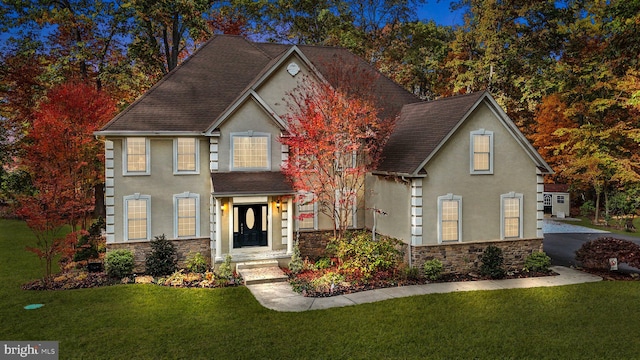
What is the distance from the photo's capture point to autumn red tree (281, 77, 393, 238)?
17016 mm

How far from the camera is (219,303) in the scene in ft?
46.3

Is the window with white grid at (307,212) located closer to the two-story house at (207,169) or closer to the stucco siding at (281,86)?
the two-story house at (207,169)

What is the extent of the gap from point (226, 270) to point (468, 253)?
1016 centimetres

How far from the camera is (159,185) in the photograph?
1828cm

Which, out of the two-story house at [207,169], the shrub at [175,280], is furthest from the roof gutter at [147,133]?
the shrub at [175,280]

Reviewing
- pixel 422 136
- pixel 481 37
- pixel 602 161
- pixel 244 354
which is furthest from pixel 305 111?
pixel 602 161

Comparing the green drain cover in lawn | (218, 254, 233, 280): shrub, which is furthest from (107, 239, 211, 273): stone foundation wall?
the green drain cover in lawn

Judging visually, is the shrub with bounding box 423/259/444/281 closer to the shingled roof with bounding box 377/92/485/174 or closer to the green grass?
the green grass

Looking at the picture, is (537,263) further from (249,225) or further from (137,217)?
(137,217)

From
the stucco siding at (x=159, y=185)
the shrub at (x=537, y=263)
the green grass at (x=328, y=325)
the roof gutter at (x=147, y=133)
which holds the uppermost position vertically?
the roof gutter at (x=147, y=133)

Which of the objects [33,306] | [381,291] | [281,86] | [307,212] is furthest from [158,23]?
[381,291]

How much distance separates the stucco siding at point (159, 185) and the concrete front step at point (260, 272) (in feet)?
8.21

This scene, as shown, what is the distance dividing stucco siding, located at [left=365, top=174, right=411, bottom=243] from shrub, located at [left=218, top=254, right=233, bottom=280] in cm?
713

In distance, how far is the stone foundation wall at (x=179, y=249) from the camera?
17.8m
